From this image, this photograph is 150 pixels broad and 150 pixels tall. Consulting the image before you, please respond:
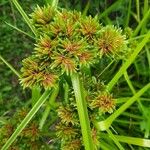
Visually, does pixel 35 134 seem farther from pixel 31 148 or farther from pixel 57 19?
pixel 57 19

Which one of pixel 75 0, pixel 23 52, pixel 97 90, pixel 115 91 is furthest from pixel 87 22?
pixel 23 52

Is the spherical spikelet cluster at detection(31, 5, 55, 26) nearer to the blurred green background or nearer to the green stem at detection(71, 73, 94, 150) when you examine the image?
the green stem at detection(71, 73, 94, 150)

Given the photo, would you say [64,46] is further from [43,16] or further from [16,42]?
[16,42]

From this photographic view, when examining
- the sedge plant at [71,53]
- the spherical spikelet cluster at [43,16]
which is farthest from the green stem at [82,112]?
the spherical spikelet cluster at [43,16]

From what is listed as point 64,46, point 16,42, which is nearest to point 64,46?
point 64,46

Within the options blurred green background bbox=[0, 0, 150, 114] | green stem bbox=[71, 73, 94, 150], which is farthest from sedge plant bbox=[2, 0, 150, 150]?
blurred green background bbox=[0, 0, 150, 114]

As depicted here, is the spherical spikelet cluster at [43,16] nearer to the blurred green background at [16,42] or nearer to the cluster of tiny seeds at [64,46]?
the cluster of tiny seeds at [64,46]
